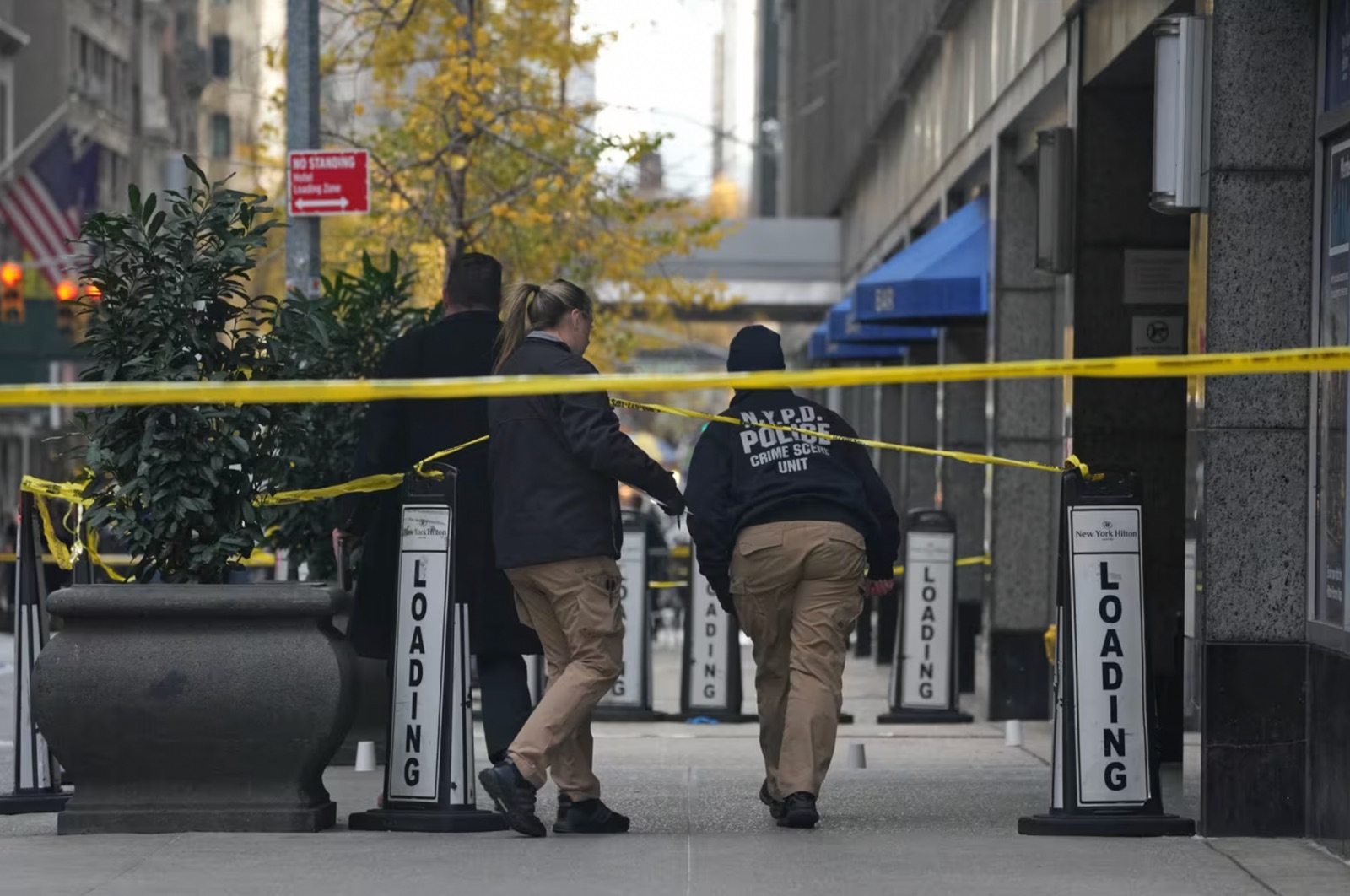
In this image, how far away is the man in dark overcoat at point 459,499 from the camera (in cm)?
855

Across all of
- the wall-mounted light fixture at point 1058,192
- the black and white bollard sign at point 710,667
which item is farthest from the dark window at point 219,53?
the wall-mounted light fixture at point 1058,192

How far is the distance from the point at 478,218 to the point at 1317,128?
12.6 meters

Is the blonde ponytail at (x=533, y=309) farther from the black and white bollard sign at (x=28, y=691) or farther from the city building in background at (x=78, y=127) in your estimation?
the city building in background at (x=78, y=127)

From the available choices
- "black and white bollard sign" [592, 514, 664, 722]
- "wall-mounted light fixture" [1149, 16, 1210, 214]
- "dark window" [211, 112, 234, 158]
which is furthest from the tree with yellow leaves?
"dark window" [211, 112, 234, 158]

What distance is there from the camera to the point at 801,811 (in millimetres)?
8367

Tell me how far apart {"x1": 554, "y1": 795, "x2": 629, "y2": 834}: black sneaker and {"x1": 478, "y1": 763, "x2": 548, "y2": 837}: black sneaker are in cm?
26

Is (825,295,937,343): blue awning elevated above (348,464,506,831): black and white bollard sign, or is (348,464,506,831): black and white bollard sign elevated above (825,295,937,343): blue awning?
(825,295,937,343): blue awning

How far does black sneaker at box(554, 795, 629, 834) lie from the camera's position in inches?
326

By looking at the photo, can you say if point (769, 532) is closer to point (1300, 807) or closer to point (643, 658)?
point (1300, 807)

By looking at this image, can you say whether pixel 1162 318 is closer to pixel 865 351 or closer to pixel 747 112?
pixel 865 351

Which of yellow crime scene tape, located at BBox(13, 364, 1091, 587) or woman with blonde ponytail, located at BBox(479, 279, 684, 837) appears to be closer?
yellow crime scene tape, located at BBox(13, 364, 1091, 587)

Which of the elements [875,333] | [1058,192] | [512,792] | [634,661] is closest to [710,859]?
Answer: [512,792]

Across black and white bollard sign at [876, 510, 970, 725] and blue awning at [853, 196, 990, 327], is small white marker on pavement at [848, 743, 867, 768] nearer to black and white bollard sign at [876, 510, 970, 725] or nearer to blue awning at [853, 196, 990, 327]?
black and white bollard sign at [876, 510, 970, 725]

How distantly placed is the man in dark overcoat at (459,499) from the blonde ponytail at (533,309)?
0.83 ft
